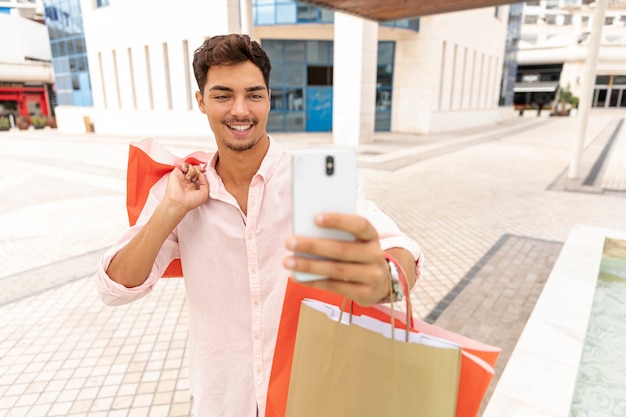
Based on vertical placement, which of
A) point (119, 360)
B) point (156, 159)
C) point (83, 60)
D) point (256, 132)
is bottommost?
point (119, 360)

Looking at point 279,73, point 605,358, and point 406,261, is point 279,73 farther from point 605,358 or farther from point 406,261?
point 406,261

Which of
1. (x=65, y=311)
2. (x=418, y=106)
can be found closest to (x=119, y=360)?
(x=65, y=311)

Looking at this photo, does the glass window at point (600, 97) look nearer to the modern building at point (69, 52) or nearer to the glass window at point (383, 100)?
the glass window at point (383, 100)

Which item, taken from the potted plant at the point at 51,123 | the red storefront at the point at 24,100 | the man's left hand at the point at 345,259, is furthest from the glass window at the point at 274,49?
the red storefront at the point at 24,100

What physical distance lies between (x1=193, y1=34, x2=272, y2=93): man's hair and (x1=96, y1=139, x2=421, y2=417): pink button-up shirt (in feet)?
1.04

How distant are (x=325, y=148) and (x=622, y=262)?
217 inches

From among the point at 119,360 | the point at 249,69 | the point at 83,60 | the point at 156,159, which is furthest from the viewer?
the point at 83,60

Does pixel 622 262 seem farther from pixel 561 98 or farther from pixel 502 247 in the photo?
pixel 561 98

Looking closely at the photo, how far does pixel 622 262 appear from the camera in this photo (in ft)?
15.7

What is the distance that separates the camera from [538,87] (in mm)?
50188

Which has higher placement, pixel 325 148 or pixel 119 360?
pixel 325 148

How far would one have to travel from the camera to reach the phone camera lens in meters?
0.76

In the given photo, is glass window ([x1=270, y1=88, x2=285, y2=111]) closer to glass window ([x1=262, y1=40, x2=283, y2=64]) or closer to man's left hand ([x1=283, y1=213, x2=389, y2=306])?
glass window ([x1=262, y1=40, x2=283, y2=64])

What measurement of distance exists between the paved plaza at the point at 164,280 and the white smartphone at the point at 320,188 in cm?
263
